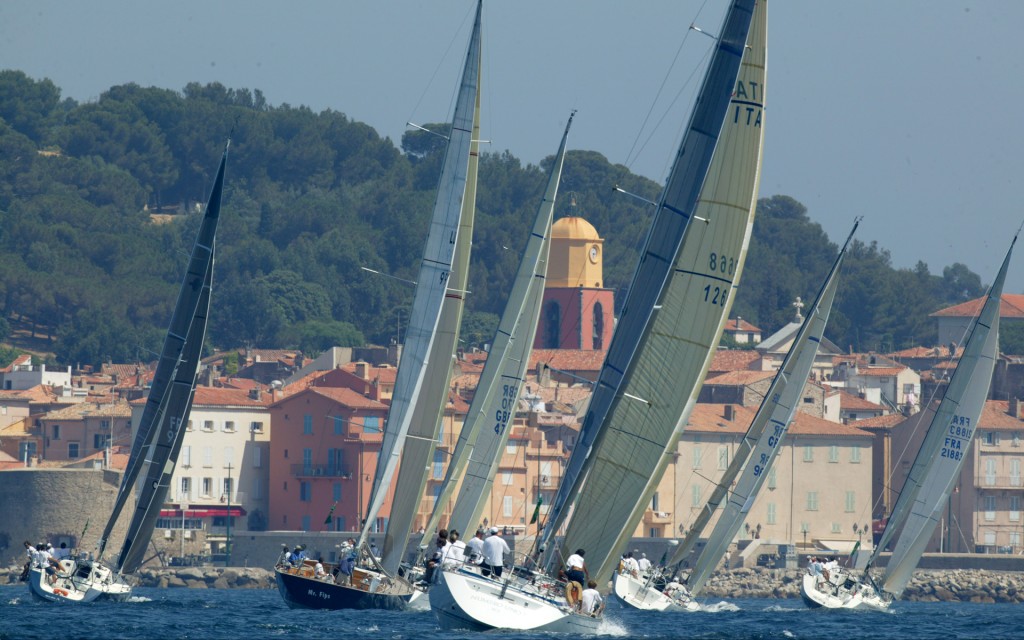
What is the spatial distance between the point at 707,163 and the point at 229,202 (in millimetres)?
105530

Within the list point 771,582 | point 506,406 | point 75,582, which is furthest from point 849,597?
point 771,582

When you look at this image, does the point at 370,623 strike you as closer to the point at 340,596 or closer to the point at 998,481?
the point at 340,596

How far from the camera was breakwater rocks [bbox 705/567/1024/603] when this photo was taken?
5928 centimetres

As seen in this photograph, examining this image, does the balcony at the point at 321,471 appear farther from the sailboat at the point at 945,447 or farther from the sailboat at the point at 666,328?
the sailboat at the point at 666,328

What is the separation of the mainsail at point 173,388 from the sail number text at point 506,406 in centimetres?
492

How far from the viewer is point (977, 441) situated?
237 ft

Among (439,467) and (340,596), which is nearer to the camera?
(340,596)

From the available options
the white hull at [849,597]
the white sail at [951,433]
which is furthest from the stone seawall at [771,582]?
the white sail at [951,433]

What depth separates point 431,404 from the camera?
30734mm

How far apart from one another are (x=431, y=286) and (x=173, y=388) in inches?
215

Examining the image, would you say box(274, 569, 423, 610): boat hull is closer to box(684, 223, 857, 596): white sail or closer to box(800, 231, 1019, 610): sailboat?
box(684, 223, 857, 596): white sail

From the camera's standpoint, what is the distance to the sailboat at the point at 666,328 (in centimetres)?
2320

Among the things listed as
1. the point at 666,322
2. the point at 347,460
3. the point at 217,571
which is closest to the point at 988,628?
the point at 666,322

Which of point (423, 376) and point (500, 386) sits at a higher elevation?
point (423, 376)
